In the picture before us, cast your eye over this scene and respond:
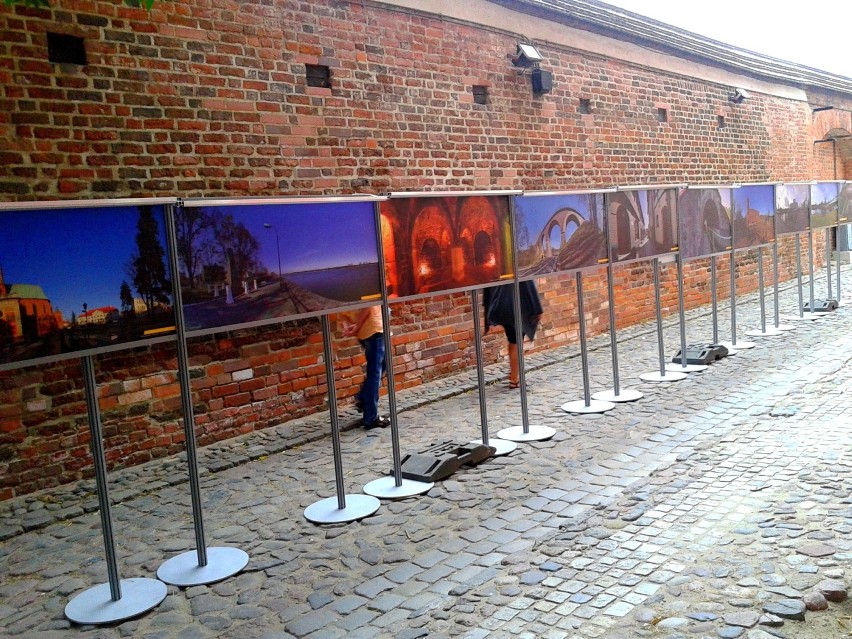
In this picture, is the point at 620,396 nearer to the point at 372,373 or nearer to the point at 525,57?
the point at 372,373

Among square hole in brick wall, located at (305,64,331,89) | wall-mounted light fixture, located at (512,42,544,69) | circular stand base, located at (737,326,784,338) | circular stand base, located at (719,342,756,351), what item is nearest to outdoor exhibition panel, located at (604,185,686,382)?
circular stand base, located at (719,342,756,351)

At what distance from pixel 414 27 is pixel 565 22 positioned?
308 centimetres

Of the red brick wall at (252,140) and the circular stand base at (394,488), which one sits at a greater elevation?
the red brick wall at (252,140)

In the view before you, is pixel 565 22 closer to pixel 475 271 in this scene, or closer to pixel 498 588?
pixel 475 271

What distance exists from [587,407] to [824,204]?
7357 millimetres

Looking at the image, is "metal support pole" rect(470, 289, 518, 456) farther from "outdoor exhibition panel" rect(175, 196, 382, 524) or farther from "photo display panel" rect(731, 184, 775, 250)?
"photo display panel" rect(731, 184, 775, 250)

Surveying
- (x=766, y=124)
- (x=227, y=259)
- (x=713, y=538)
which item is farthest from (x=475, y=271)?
(x=766, y=124)

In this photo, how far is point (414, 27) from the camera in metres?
8.27

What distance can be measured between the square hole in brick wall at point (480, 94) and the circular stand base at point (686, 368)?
12.2ft

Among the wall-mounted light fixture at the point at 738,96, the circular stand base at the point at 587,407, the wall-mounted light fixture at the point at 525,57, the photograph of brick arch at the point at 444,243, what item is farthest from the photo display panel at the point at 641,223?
the wall-mounted light fixture at the point at 738,96

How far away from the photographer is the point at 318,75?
734cm

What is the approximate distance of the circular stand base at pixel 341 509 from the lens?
4883mm

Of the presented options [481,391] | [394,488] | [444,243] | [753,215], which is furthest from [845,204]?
[394,488]

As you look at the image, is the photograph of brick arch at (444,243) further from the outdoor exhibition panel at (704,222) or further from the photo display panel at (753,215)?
the photo display panel at (753,215)
